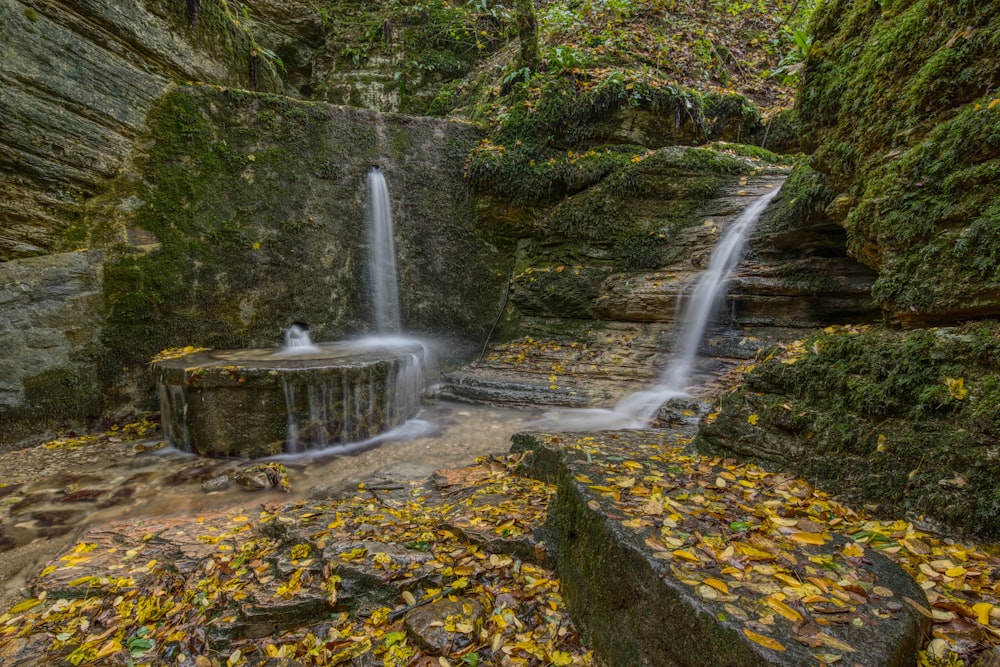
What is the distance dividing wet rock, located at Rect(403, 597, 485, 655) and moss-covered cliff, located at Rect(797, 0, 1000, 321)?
10.1 feet

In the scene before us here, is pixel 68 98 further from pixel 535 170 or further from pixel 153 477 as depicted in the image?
pixel 535 170

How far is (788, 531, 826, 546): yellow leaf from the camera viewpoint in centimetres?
195

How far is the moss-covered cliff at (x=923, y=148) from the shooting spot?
7.57 ft

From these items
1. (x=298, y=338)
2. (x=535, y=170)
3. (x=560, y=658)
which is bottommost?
(x=560, y=658)

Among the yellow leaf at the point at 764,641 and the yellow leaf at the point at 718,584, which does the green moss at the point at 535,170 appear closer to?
the yellow leaf at the point at 718,584

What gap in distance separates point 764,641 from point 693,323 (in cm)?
525

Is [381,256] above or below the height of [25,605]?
above

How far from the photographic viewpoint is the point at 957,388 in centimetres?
222

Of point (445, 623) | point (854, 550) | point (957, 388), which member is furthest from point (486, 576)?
point (957, 388)

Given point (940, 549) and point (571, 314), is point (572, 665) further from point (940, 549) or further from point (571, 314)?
point (571, 314)

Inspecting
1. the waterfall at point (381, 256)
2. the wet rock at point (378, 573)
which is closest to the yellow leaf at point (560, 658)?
the wet rock at point (378, 573)

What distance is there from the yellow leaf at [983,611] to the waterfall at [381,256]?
7061 mm

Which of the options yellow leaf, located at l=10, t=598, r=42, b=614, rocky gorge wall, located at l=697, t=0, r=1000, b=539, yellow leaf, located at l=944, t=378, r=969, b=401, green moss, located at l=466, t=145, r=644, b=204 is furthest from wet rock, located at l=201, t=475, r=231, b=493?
green moss, located at l=466, t=145, r=644, b=204

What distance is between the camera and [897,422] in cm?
237
